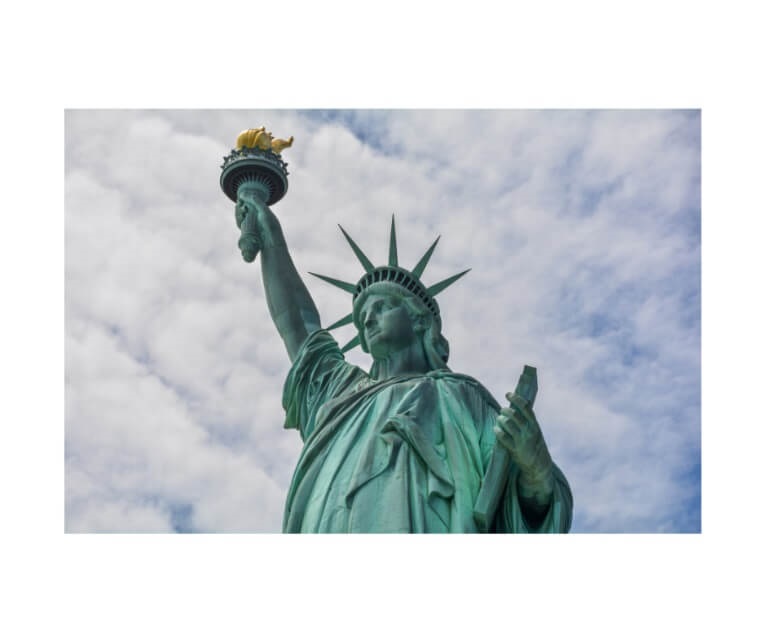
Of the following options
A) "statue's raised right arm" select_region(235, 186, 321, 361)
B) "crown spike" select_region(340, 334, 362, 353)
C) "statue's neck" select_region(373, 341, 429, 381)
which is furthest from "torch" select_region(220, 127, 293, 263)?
"statue's neck" select_region(373, 341, 429, 381)

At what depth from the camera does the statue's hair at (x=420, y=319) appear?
49.0ft

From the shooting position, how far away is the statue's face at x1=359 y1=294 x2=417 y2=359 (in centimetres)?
1477

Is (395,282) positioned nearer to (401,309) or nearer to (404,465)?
(401,309)

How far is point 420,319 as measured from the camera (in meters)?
15.0

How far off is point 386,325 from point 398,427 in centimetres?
168

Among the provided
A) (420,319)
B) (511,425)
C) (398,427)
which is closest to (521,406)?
(511,425)

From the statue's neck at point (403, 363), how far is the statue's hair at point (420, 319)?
62mm

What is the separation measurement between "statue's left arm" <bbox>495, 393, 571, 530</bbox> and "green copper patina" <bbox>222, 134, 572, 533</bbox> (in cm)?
1

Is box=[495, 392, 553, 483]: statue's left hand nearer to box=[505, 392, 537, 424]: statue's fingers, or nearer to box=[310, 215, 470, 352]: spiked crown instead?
box=[505, 392, 537, 424]: statue's fingers

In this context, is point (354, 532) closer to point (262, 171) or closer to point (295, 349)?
point (295, 349)

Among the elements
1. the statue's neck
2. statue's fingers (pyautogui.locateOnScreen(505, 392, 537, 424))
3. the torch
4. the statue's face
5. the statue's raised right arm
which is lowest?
statue's fingers (pyautogui.locateOnScreen(505, 392, 537, 424))

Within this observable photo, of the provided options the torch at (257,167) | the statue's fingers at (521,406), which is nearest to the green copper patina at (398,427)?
the statue's fingers at (521,406)

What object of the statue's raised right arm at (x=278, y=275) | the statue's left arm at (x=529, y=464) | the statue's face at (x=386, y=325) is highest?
the statue's raised right arm at (x=278, y=275)

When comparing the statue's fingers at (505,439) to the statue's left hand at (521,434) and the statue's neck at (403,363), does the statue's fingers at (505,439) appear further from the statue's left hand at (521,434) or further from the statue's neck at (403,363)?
the statue's neck at (403,363)
